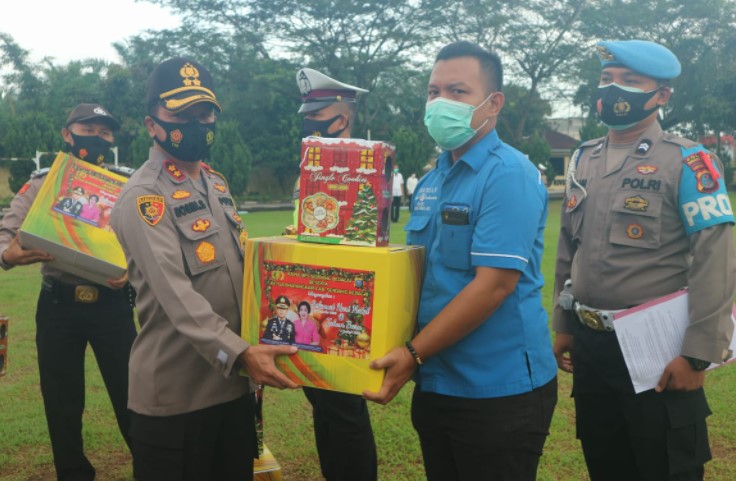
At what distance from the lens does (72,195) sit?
3469 millimetres

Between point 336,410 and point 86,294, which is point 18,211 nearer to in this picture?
point 86,294

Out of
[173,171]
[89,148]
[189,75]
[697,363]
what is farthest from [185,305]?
[89,148]

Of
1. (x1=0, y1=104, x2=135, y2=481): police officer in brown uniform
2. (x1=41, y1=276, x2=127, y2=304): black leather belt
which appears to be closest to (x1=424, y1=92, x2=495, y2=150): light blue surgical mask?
(x1=0, y1=104, x2=135, y2=481): police officer in brown uniform

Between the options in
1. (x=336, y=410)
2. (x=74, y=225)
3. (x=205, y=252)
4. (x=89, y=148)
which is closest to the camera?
(x=205, y=252)

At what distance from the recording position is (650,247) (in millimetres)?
2793

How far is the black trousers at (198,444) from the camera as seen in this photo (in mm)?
2574

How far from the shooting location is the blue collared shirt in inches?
85.9

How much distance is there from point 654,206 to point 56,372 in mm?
3268

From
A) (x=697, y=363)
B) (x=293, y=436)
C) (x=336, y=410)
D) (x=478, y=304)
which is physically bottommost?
(x=293, y=436)

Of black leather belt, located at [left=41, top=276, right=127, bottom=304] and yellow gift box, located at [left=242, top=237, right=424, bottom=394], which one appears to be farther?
black leather belt, located at [left=41, top=276, right=127, bottom=304]

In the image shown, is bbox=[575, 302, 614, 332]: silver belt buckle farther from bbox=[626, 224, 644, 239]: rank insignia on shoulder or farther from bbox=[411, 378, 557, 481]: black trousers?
bbox=[411, 378, 557, 481]: black trousers

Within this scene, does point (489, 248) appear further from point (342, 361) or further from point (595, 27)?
point (595, 27)

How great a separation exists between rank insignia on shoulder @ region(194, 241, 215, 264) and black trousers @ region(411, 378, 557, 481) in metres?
0.98

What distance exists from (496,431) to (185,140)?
162 cm
